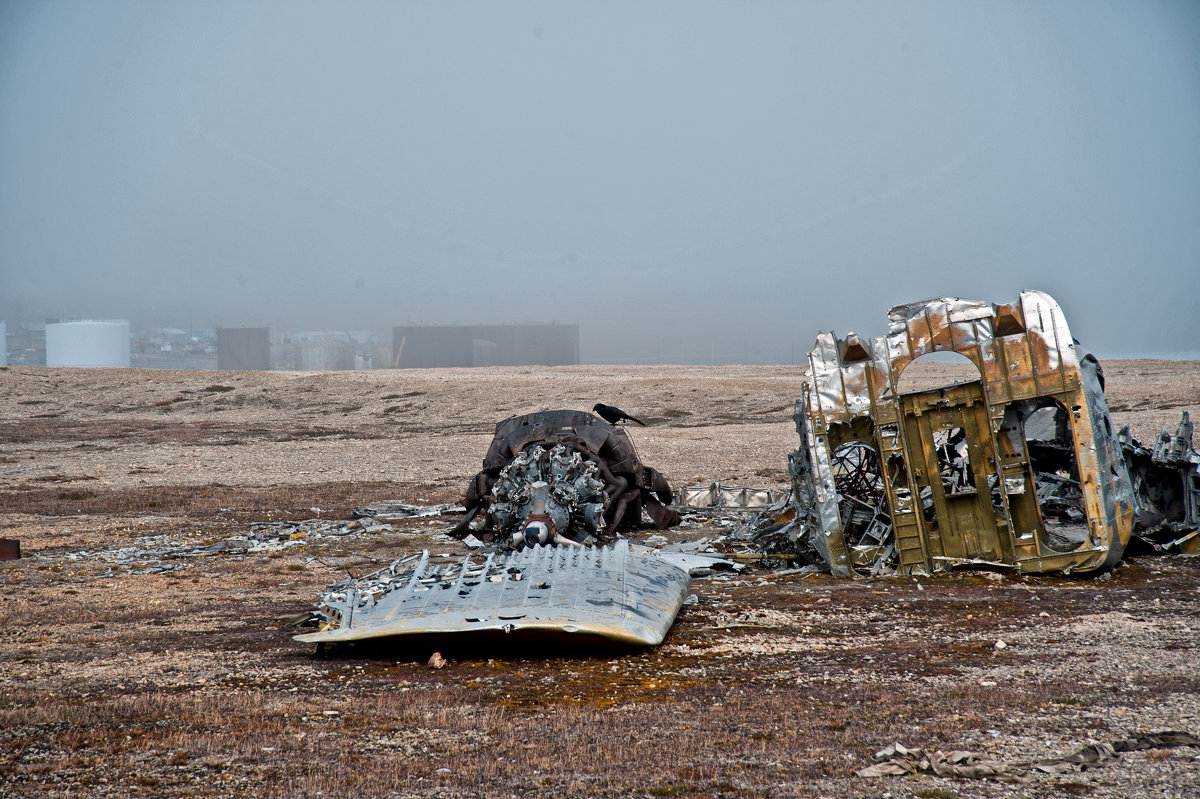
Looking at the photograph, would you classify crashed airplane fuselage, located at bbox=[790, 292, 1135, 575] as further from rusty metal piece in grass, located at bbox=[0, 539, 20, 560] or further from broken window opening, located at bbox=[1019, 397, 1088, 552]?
rusty metal piece in grass, located at bbox=[0, 539, 20, 560]

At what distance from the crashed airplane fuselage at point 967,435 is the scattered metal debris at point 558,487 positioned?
3016 millimetres

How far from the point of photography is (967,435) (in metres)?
8.80

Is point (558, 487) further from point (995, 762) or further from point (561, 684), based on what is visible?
point (995, 762)

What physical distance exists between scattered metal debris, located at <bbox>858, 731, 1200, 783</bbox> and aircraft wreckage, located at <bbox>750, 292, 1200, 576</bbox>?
4398 mm

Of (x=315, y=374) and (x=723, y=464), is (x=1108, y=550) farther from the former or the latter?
(x=315, y=374)

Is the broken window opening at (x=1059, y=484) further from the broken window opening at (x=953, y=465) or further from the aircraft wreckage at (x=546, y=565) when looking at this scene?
the aircraft wreckage at (x=546, y=565)

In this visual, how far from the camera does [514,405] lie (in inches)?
1355

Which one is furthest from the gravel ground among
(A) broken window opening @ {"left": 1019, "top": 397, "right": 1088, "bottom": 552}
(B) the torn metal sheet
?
(A) broken window opening @ {"left": 1019, "top": 397, "right": 1088, "bottom": 552}

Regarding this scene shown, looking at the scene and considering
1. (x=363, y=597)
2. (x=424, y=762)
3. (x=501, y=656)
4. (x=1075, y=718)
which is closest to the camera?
(x=424, y=762)

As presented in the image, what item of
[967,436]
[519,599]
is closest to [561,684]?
[519,599]

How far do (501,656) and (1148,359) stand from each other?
46785 millimetres

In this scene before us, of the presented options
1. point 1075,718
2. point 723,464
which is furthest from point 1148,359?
point 1075,718

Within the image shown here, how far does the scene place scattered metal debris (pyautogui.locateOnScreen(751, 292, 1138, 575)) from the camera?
8.54 m

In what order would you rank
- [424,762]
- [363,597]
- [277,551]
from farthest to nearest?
[277,551] < [363,597] < [424,762]
